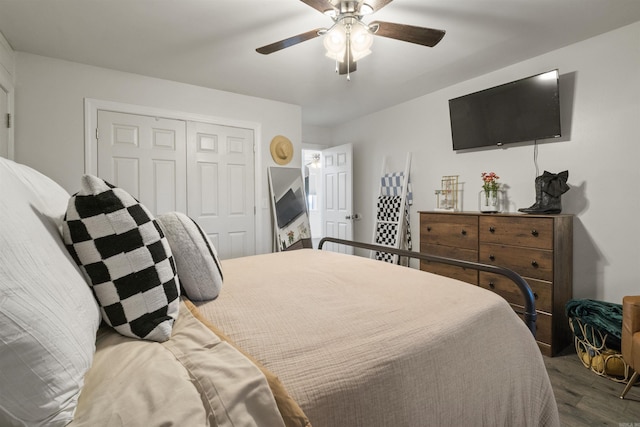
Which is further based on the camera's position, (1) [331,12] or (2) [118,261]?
(1) [331,12]

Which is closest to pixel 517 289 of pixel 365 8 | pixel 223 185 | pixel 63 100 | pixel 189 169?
pixel 365 8

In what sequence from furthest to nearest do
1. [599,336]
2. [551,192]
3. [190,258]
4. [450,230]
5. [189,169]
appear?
[189,169] < [450,230] < [551,192] < [599,336] < [190,258]

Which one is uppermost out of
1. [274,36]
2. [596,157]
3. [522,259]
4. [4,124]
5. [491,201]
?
[274,36]

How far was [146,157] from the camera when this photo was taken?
311 cm

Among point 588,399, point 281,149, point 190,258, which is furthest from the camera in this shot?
point 281,149

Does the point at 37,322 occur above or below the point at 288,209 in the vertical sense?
below

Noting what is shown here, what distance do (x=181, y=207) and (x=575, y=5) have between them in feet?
12.2

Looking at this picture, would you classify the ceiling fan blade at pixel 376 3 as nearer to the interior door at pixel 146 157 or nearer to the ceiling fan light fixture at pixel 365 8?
the ceiling fan light fixture at pixel 365 8

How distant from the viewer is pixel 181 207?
10.8 feet

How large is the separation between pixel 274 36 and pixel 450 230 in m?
2.34

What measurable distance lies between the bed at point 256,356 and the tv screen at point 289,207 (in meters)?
2.64

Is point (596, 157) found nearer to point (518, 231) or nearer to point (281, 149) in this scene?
point (518, 231)

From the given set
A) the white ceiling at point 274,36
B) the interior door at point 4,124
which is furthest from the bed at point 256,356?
the interior door at point 4,124

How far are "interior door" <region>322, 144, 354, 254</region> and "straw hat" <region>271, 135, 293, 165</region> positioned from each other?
3.35ft
